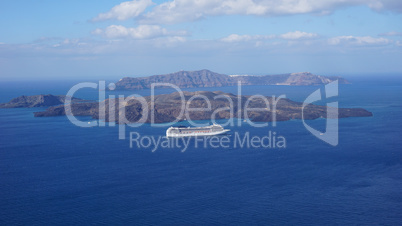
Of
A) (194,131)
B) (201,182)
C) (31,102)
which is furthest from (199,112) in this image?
(31,102)

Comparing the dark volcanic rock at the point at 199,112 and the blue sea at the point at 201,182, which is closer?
the blue sea at the point at 201,182

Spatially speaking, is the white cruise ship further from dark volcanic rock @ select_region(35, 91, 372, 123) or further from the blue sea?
dark volcanic rock @ select_region(35, 91, 372, 123)

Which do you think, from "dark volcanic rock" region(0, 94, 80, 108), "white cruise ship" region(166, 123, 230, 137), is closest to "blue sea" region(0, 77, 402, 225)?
"white cruise ship" region(166, 123, 230, 137)

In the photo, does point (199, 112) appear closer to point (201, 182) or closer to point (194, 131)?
point (194, 131)

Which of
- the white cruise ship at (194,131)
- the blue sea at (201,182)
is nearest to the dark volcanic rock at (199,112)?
the white cruise ship at (194,131)

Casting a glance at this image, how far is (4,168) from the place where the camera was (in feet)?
145

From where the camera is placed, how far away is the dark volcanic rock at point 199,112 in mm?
80875

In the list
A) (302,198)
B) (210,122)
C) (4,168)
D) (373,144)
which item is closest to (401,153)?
(373,144)

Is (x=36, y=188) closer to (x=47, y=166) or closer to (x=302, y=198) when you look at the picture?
(x=47, y=166)

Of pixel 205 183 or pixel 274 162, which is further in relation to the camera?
pixel 274 162

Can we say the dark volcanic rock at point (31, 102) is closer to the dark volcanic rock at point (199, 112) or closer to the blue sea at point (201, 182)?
the dark volcanic rock at point (199, 112)

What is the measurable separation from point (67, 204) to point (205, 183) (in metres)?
13.1

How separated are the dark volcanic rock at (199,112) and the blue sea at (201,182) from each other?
18890mm

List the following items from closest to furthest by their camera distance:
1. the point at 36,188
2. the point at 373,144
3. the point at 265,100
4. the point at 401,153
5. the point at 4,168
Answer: the point at 36,188
the point at 4,168
the point at 401,153
the point at 373,144
the point at 265,100
